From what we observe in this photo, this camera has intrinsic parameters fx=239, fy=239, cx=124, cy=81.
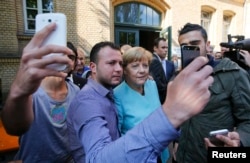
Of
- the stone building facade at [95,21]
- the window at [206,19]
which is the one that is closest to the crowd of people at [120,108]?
the stone building facade at [95,21]

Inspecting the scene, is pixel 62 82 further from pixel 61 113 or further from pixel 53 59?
pixel 53 59

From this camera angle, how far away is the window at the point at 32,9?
733cm

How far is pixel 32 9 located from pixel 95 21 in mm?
2102

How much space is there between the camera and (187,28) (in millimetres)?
2201

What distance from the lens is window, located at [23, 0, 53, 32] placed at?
7.33 metres

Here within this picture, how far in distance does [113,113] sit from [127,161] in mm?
729

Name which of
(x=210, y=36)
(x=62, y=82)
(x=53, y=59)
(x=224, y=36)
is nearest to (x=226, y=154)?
(x=53, y=59)

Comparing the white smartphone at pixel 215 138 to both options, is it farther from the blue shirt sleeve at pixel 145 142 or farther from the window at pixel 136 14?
the window at pixel 136 14

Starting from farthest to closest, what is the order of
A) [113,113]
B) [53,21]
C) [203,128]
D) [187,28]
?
[187,28] → [203,128] → [113,113] → [53,21]

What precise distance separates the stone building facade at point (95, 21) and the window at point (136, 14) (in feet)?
0.38

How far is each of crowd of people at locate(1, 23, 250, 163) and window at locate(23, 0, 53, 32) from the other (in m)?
6.10

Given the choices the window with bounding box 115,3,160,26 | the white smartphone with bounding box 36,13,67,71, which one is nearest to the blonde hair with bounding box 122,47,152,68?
the white smartphone with bounding box 36,13,67,71

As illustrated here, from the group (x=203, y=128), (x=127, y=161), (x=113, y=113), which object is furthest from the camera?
(x=203, y=128)

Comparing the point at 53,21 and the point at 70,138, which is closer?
the point at 53,21
